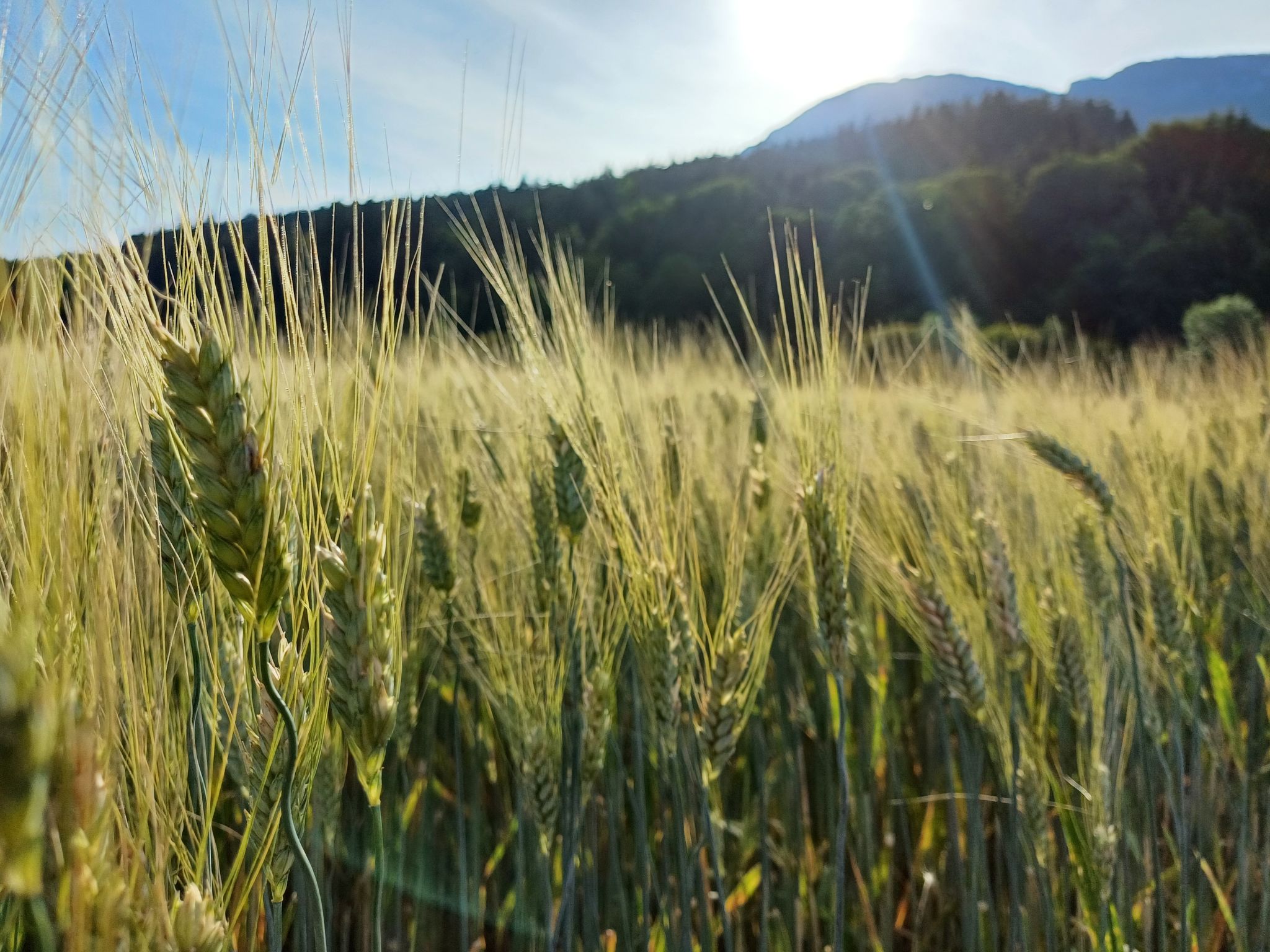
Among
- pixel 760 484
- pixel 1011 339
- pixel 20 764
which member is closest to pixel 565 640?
pixel 760 484

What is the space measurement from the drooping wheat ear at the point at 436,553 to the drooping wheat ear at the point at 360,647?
24.6 inches

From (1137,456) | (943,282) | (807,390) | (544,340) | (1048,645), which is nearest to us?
(807,390)

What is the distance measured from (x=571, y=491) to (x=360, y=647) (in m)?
0.69

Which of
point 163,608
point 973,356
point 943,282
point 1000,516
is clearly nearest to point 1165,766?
point 1000,516

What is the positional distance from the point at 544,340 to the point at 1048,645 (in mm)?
1217

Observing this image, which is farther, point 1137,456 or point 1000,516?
point 1137,456

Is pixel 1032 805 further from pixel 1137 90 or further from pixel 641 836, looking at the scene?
pixel 1137 90

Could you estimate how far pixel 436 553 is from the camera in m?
1.31

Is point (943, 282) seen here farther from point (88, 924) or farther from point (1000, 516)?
point (88, 924)

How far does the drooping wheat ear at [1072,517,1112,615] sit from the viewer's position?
5.57ft

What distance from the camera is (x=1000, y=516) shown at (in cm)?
188

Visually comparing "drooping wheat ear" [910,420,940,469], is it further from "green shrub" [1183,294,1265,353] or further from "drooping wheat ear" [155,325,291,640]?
"green shrub" [1183,294,1265,353]

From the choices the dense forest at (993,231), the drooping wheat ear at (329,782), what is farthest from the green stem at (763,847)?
the dense forest at (993,231)

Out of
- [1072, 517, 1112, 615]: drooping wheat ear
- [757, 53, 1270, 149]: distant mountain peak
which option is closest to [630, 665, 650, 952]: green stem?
[1072, 517, 1112, 615]: drooping wheat ear
